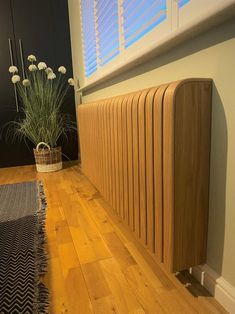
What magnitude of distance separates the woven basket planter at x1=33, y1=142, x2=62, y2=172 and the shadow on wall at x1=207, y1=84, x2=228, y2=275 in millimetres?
2160

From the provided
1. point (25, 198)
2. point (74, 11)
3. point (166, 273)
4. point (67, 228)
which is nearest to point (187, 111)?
point (166, 273)

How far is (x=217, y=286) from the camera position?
824 mm

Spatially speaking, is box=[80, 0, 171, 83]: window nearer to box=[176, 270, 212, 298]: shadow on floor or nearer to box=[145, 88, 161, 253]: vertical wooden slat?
box=[145, 88, 161, 253]: vertical wooden slat

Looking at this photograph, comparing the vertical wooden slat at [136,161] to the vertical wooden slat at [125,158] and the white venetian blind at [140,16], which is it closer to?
the vertical wooden slat at [125,158]

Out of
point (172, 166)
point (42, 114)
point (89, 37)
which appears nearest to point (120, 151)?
point (172, 166)

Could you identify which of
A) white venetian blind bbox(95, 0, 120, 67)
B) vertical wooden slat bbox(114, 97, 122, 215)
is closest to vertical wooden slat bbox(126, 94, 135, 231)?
vertical wooden slat bbox(114, 97, 122, 215)

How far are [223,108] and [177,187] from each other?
0.92ft

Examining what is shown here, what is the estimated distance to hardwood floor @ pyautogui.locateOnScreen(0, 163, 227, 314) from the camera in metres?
0.82

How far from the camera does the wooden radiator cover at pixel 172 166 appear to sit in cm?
75

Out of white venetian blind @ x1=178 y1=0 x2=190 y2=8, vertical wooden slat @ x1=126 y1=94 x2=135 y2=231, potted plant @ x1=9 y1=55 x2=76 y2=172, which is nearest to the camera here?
Result: white venetian blind @ x1=178 y1=0 x2=190 y2=8

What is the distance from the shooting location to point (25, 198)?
1899 millimetres

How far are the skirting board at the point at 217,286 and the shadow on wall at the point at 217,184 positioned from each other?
3 centimetres

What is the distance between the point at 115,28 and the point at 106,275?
1.46 metres

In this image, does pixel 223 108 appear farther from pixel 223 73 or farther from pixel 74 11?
pixel 74 11
